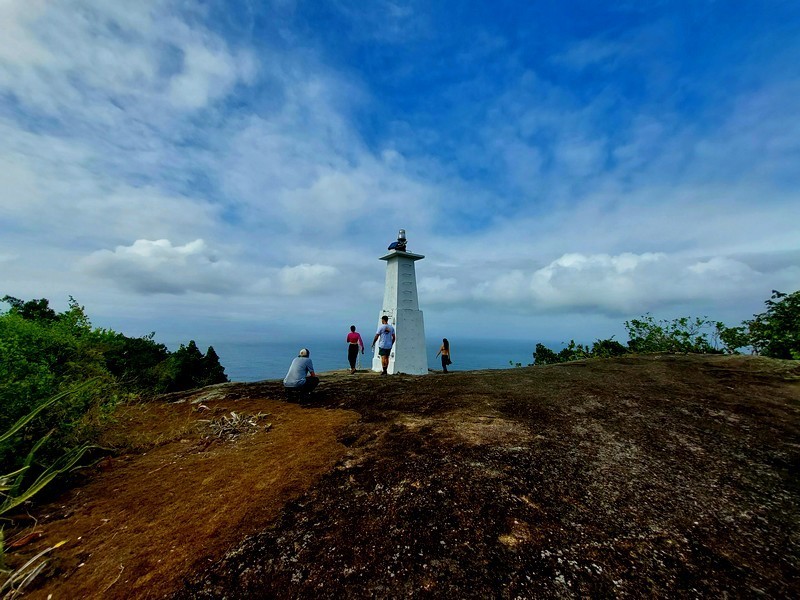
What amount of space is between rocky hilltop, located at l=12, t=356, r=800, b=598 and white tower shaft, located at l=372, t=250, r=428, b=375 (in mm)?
11837

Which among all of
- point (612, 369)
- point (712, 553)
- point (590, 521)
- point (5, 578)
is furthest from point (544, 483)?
point (612, 369)

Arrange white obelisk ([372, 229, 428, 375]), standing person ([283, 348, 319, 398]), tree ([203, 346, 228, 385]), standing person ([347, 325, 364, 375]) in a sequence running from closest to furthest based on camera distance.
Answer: standing person ([283, 348, 319, 398]) < standing person ([347, 325, 364, 375]) < white obelisk ([372, 229, 428, 375]) < tree ([203, 346, 228, 385])

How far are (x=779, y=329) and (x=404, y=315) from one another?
1862 cm

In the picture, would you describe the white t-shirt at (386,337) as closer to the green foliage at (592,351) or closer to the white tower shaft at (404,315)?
the white tower shaft at (404,315)

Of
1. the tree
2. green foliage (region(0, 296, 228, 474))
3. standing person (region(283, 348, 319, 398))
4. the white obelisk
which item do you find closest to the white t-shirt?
the white obelisk

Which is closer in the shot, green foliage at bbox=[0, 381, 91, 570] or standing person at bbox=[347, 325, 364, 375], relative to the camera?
green foliage at bbox=[0, 381, 91, 570]

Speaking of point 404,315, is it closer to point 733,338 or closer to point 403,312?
point 403,312

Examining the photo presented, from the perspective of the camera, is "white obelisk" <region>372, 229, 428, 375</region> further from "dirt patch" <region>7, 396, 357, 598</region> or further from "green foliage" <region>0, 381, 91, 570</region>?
"green foliage" <region>0, 381, 91, 570</region>

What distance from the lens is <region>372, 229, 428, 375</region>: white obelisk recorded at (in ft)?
66.6

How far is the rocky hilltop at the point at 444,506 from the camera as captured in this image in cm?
339

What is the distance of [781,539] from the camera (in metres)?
4.02

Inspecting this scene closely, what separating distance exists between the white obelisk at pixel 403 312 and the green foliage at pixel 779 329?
1719cm

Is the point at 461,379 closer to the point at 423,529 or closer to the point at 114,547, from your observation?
the point at 423,529

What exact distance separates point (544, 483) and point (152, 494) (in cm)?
566
